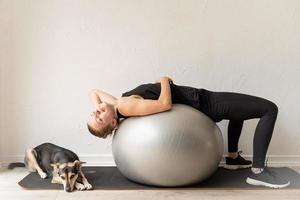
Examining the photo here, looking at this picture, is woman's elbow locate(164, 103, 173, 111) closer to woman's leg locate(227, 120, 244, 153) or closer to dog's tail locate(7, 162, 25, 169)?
woman's leg locate(227, 120, 244, 153)

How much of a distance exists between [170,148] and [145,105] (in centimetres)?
34

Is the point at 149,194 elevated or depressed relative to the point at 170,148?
depressed

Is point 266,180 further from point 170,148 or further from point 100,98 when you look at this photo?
point 100,98

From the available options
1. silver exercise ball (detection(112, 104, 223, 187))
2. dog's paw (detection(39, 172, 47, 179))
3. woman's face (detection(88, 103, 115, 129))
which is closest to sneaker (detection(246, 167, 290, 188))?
silver exercise ball (detection(112, 104, 223, 187))

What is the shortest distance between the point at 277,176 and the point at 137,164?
1.12m

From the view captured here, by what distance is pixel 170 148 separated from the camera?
7.91 ft

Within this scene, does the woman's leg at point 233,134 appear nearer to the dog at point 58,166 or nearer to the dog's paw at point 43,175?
the dog at point 58,166

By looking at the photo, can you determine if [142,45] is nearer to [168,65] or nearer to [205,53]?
[168,65]

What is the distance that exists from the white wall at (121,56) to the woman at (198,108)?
0.55m

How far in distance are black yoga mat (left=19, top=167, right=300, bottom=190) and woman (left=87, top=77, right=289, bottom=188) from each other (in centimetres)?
11

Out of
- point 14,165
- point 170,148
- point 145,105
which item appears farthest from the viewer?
point 14,165

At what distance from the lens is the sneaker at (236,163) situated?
3119 millimetres

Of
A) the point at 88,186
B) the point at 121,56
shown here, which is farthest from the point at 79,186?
the point at 121,56

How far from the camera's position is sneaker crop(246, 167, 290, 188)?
2.59 meters
